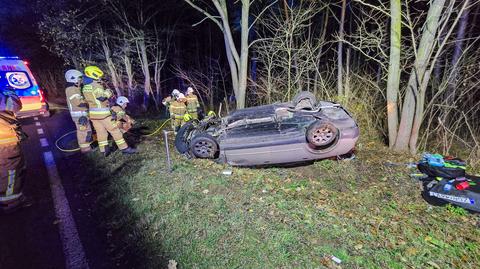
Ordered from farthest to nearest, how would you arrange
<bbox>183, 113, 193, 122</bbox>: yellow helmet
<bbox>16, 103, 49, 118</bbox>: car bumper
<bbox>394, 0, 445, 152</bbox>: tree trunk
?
<bbox>16, 103, 49, 118</bbox>: car bumper, <bbox>183, 113, 193, 122</bbox>: yellow helmet, <bbox>394, 0, 445, 152</bbox>: tree trunk

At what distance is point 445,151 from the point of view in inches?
249

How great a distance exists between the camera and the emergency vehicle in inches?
355

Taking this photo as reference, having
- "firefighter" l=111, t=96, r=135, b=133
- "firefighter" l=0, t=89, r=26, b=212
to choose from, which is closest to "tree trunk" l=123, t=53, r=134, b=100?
"firefighter" l=111, t=96, r=135, b=133

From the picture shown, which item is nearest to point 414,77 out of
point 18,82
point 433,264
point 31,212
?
point 433,264

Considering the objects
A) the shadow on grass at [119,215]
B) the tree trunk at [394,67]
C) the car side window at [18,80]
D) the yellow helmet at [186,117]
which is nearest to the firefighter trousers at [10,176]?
the shadow on grass at [119,215]

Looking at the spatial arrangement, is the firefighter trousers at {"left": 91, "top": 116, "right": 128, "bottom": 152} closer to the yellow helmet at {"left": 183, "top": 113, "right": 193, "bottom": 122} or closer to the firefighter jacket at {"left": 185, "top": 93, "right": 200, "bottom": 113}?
the yellow helmet at {"left": 183, "top": 113, "right": 193, "bottom": 122}

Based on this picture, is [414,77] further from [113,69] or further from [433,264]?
[113,69]

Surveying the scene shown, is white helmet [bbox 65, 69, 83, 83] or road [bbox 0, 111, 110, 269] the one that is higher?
white helmet [bbox 65, 69, 83, 83]

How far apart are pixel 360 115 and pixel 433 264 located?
4870 millimetres

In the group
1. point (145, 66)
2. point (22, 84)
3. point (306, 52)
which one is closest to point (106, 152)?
point (22, 84)

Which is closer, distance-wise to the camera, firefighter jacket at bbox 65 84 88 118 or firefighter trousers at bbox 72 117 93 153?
firefighter jacket at bbox 65 84 88 118

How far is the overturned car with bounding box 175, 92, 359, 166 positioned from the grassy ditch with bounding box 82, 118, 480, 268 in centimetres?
31

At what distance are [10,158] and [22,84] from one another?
6434mm

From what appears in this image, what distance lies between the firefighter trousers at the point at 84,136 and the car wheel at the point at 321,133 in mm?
4581
